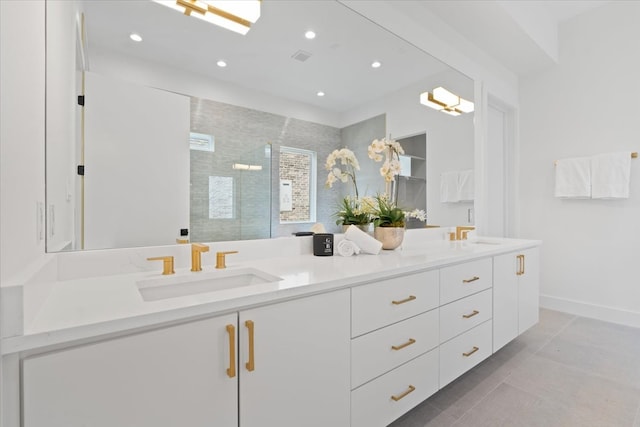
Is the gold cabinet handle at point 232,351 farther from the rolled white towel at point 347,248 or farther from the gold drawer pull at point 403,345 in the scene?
the rolled white towel at point 347,248

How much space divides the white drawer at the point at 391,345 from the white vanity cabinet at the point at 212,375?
0.07 metres

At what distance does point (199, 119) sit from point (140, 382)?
1.01 metres

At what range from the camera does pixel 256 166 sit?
1.47 m

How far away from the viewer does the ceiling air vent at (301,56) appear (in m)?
1.66

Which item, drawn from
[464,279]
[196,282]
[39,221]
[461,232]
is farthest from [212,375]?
[461,232]

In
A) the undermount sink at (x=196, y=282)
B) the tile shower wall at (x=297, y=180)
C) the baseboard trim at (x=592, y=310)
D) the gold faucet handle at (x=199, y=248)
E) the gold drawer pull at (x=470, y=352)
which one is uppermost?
the tile shower wall at (x=297, y=180)

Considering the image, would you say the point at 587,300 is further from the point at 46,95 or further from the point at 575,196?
the point at 46,95

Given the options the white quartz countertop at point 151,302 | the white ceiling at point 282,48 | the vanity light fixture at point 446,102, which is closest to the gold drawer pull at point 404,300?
the white quartz countertop at point 151,302

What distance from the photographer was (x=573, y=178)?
10.3 ft

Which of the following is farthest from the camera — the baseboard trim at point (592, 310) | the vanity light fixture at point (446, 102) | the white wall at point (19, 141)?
the baseboard trim at point (592, 310)

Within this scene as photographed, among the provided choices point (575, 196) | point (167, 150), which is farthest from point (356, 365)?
point (575, 196)

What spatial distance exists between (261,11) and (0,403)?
67.5 inches

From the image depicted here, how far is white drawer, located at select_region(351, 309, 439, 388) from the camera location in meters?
1.18

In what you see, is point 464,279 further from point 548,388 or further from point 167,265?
point 167,265
